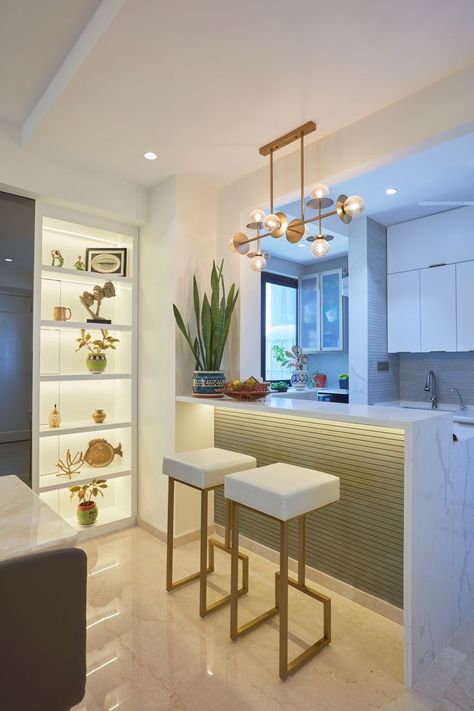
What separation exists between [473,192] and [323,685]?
12.2 feet

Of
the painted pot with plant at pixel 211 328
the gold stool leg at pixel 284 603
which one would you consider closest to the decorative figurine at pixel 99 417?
the painted pot with plant at pixel 211 328

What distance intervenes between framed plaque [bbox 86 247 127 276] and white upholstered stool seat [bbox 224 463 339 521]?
7.01ft

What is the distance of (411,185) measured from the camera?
340 centimetres

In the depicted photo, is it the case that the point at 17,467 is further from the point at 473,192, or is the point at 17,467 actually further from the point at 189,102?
the point at 473,192

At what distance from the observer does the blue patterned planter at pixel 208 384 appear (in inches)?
109

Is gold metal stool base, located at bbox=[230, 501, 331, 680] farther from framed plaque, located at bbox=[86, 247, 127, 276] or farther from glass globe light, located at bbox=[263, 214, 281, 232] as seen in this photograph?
framed plaque, located at bbox=[86, 247, 127, 276]

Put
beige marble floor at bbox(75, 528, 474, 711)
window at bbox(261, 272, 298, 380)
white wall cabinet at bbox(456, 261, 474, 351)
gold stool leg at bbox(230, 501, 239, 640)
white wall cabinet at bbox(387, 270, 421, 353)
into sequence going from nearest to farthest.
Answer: beige marble floor at bbox(75, 528, 474, 711), gold stool leg at bbox(230, 501, 239, 640), white wall cabinet at bbox(456, 261, 474, 351), white wall cabinet at bbox(387, 270, 421, 353), window at bbox(261, 272, 298, 380)

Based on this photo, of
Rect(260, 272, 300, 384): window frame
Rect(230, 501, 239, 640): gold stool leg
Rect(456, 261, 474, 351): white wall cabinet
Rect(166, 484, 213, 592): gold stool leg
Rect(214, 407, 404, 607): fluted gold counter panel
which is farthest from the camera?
Rect(260, 272, 300, 384): window frame

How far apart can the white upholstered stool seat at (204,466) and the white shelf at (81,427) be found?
1059 mm

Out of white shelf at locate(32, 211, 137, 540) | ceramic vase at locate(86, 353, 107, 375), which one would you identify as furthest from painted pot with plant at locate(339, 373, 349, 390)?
ceramic vase at locate(86, 353, 107, 375)

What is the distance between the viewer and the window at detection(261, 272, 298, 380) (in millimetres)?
5309

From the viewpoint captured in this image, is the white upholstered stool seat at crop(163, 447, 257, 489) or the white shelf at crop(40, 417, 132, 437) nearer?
the white upholstered stool seat at crop(163, 447, 257, 489)

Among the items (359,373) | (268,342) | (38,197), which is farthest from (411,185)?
(38,197)

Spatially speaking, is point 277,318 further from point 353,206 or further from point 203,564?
point 203,564
